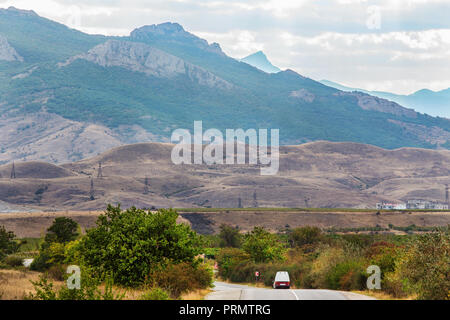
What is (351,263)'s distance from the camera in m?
38.8

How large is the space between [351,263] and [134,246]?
15720 millimetres

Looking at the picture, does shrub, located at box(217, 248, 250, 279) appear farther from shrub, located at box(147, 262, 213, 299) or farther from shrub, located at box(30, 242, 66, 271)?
shrub, located at box(147, 262, 213, 299)

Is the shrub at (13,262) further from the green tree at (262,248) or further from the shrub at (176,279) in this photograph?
the green tree at (262,248)

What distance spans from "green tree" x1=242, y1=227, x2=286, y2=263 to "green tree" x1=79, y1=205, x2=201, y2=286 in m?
34.9

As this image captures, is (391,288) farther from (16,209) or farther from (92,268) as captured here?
(16,209)

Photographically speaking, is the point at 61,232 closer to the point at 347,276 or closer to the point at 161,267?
the point at 347,276

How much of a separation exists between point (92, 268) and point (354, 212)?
122324mm

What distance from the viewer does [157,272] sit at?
26906 millimetres

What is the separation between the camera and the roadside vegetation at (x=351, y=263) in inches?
955

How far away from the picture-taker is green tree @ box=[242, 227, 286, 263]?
63688mm

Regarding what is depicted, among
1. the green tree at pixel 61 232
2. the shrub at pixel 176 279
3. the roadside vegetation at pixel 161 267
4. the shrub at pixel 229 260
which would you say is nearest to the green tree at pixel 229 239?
the shrub at pixel 229 260

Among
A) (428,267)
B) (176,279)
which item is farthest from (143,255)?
(428,267)

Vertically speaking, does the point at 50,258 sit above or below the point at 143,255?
below
